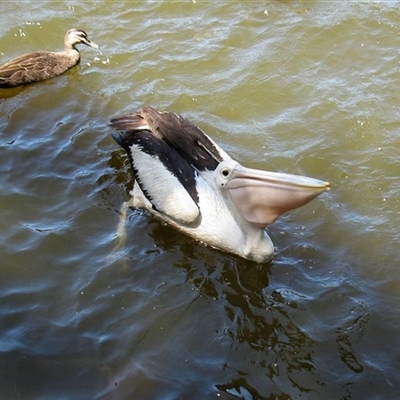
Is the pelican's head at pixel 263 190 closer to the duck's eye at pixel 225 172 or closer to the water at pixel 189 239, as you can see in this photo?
the duck's eye at pixel 225 172

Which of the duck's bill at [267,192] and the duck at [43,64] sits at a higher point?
the duck's bill at [267,192]

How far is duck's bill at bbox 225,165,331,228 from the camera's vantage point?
14.5 feet

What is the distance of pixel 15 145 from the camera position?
6473mm

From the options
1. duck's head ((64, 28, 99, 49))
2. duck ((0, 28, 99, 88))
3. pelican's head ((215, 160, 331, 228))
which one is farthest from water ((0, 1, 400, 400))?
pelican's head ((215, 160, 331, 228))

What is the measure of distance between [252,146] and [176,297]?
1.94 metres

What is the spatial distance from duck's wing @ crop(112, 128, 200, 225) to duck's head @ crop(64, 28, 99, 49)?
230cm

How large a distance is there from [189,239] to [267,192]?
1.02 m

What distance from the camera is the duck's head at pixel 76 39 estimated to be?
25.4 ft

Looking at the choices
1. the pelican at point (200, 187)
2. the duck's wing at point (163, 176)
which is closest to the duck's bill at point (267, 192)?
the pelican at point (200, 187)

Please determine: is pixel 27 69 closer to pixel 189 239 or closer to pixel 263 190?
pixel 189 239

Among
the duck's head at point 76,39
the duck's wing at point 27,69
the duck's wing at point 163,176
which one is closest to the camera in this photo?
the duck's wing at point 163,176

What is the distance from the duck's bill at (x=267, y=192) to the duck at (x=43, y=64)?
3.28 meters

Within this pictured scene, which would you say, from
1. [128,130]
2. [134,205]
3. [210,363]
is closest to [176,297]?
[210,363]

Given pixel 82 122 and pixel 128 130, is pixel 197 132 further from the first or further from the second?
pixel 82 122
